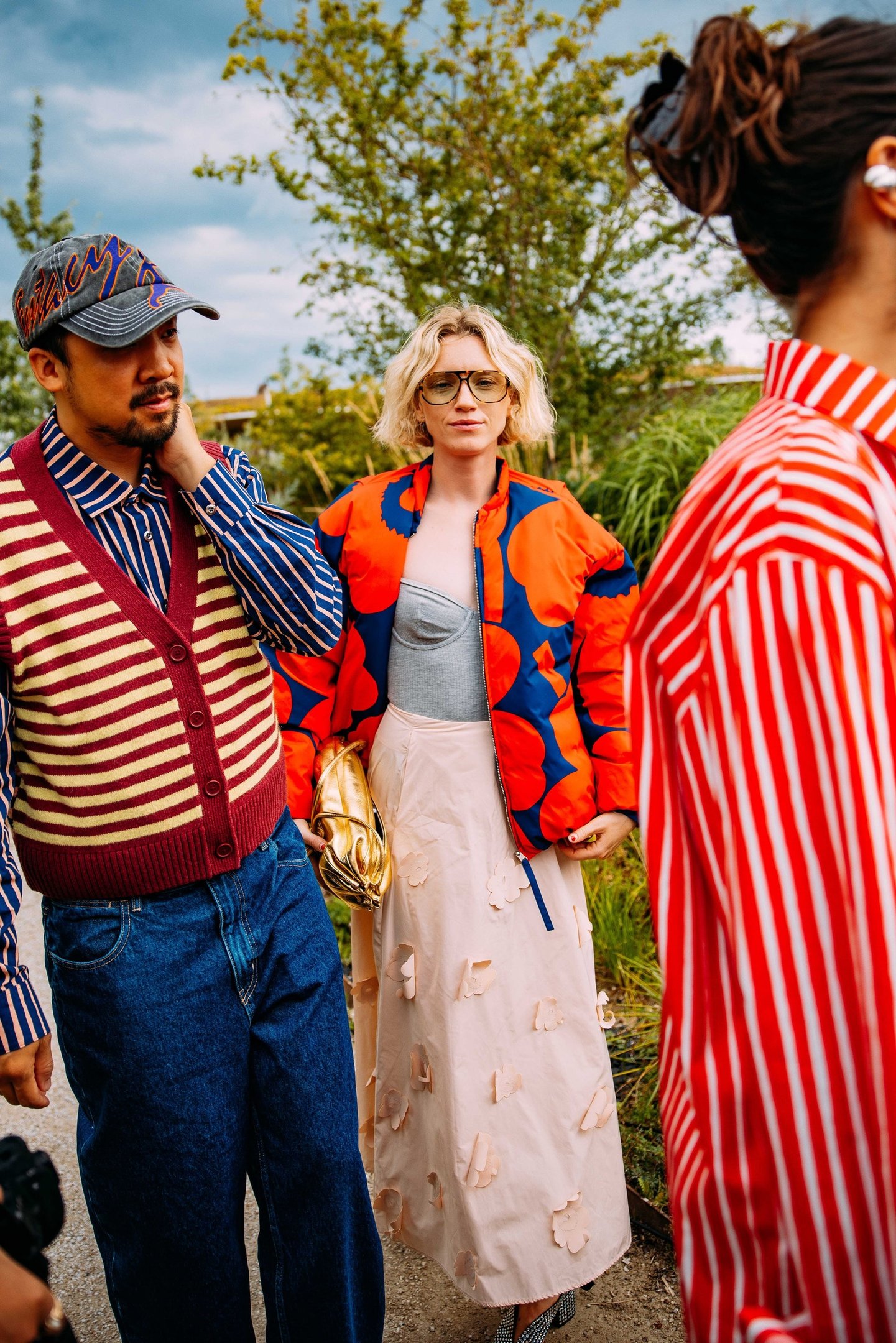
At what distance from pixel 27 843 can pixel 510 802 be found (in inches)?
42.3

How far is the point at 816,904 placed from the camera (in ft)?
2.67

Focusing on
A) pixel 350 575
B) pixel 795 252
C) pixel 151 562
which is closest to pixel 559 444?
pixel 350 575

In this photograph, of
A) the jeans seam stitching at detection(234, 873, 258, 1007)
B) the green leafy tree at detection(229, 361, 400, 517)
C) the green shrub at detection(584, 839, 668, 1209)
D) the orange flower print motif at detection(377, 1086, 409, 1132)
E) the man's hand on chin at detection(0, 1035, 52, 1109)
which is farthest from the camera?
the green leafy tree at detection(229, 361, 400, 517)

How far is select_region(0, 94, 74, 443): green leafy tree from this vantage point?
39.3 feet

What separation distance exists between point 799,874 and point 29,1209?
2.73 ft

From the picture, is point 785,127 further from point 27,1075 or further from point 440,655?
point 27,1075

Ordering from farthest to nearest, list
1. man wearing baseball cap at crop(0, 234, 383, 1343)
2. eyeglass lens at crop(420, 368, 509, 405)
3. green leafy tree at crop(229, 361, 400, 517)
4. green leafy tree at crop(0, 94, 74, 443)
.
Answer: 1. green leafy tree at crop(0, 94, 74, 443)
2. green leafy tree at crop(229, 361, 400, 517)
3. eyeglass lens at crop(420, 368, 509, 405)
4. man wearing baseball cap at crop(0, 234, 383, 1343)

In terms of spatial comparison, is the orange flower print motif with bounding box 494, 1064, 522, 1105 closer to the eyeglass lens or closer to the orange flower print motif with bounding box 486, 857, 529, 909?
the orange flower print motif with bounding box 486, 857, 529, 909

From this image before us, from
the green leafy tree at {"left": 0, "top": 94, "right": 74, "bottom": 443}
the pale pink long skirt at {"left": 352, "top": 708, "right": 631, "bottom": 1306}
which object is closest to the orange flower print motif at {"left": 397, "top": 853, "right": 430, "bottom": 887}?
the pale pink long skirt at {"left": 352, "top": 708, "right": 631, "bottom": 1306}

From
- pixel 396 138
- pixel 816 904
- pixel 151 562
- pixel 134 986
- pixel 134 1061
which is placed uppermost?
pixel 396 138

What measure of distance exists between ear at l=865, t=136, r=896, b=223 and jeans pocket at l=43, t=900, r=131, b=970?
60.6 inches

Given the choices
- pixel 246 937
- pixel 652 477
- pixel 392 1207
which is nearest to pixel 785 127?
pixel 246 937

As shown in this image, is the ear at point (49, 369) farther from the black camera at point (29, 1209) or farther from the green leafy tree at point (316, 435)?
the green leafy tree at point (316, 435)

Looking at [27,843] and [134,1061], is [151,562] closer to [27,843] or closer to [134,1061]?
[27,843]
